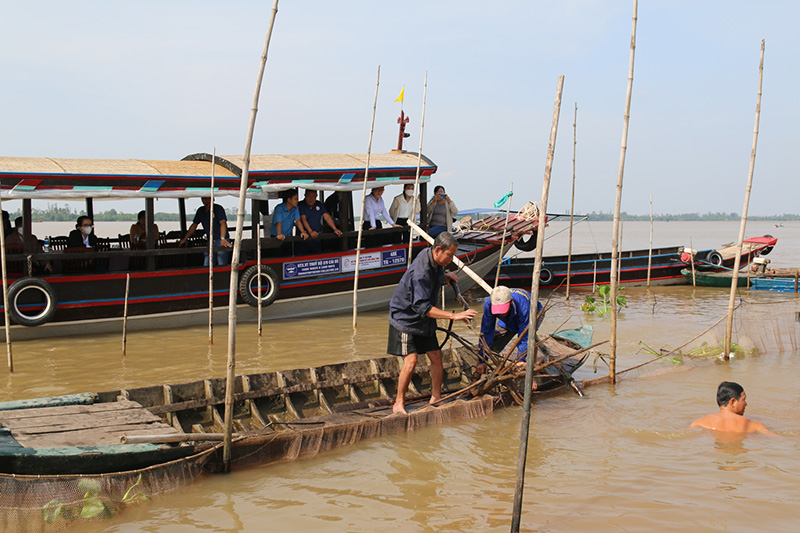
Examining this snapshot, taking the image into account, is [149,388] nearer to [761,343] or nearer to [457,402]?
[457,402]

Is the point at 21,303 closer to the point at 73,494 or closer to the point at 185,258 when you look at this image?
the point at 185,258

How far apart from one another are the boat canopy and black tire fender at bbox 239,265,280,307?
1.16 metres

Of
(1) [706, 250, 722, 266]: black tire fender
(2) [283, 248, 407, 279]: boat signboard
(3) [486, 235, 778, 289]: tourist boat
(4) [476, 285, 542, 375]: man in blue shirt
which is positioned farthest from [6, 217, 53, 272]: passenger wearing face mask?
(1) [706, 250, 722, 266]: black tire fender

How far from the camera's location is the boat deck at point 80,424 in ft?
13.2

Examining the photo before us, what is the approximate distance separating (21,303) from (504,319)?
6.45 m

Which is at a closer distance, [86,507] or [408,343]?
[86,507]

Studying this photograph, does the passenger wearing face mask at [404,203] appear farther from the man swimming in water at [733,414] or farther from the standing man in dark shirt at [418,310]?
the man swimming in water at [733,414]

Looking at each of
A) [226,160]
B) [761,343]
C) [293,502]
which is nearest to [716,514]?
[293,502]

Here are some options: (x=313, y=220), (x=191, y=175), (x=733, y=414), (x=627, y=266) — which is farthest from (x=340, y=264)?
(x=627, y=266)

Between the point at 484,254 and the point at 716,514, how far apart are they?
369 inches

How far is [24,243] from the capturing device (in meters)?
8.66

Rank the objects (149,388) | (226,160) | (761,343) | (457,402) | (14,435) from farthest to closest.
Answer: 1. (226,160)
2. (761,343)
3. (457,402)
4. (149,388)
5. (14,435)

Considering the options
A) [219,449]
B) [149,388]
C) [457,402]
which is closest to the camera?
[219,449]

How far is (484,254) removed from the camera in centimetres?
1330
